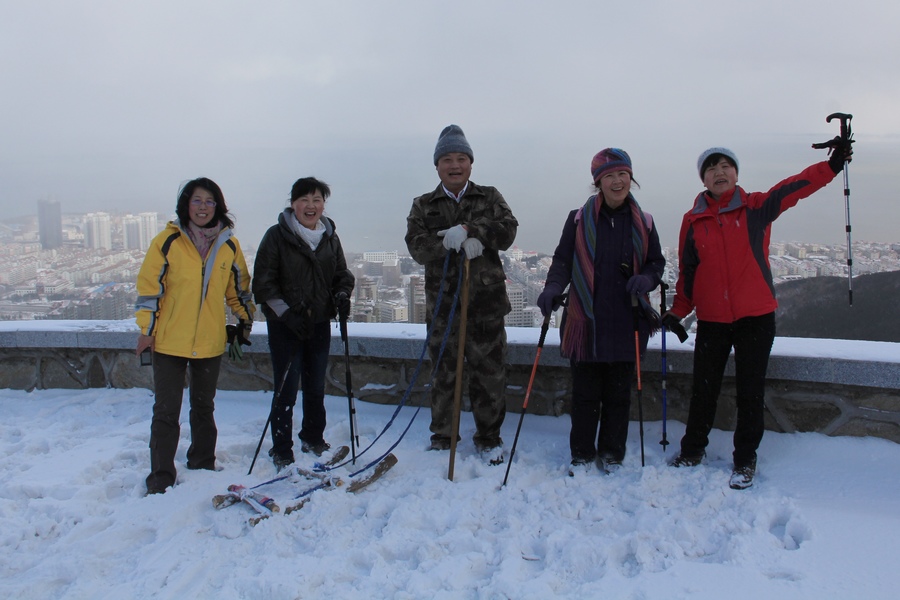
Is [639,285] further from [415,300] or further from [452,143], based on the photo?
[415,300]

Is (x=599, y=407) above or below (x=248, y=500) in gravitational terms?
above


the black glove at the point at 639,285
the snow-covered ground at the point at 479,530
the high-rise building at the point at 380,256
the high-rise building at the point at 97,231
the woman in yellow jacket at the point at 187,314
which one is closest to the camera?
the snow-covered ground at the point at 479,530

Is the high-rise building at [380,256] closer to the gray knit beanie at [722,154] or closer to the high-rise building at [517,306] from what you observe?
the high-rise building at [517,306]

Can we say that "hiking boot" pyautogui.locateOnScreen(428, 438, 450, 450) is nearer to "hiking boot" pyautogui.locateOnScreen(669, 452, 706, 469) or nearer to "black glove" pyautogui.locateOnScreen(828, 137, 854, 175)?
"hiking boot" pyautogui.locateOnScreen(669, 452, 706, 469)

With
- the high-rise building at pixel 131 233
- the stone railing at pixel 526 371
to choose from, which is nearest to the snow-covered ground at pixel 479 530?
the stone railing at pixel 526 371

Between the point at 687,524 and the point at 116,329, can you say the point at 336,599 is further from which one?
the point at 116,329

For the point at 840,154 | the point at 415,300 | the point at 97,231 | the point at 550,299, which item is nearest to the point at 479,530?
the point at 550,299

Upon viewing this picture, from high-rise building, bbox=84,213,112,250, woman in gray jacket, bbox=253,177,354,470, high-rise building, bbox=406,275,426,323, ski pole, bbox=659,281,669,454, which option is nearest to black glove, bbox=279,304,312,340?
woman in gray jacket, bbox=253,177,354,470
